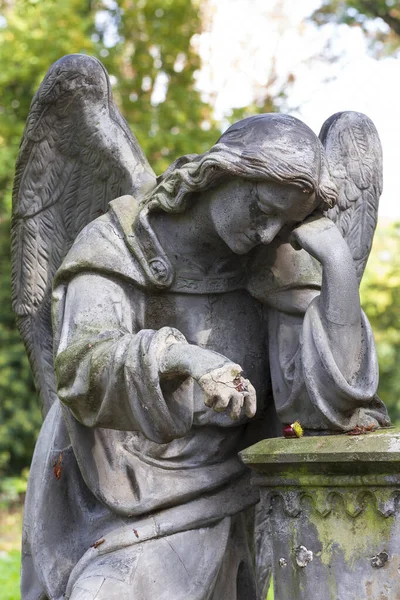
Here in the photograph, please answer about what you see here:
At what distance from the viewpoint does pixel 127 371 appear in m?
2.76

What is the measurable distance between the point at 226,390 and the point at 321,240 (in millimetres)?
693

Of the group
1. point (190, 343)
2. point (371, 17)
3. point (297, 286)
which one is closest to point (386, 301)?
point (371, 17)

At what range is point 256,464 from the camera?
9.33ft

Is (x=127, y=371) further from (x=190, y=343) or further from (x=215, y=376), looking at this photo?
(x=190, y=343)

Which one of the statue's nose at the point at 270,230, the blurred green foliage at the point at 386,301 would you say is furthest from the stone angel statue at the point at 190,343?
the blurred green foliage at the point at 386,301

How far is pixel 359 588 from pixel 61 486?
1.16 meters

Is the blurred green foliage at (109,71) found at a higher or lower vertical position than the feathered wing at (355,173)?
higher

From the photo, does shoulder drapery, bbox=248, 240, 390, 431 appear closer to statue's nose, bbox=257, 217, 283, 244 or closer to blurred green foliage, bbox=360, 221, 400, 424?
statue's nose, bbox=257, 217, 283, 244

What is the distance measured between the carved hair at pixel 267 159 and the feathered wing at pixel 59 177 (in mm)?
539

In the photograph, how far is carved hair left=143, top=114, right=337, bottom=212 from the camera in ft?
9.36

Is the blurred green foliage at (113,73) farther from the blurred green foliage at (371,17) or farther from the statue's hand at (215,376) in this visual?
the statue's hand at (215,376)

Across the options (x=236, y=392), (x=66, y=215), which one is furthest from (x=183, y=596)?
(x=66, y=215)

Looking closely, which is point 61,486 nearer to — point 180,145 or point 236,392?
point 236,392

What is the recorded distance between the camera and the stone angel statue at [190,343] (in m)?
2.87
